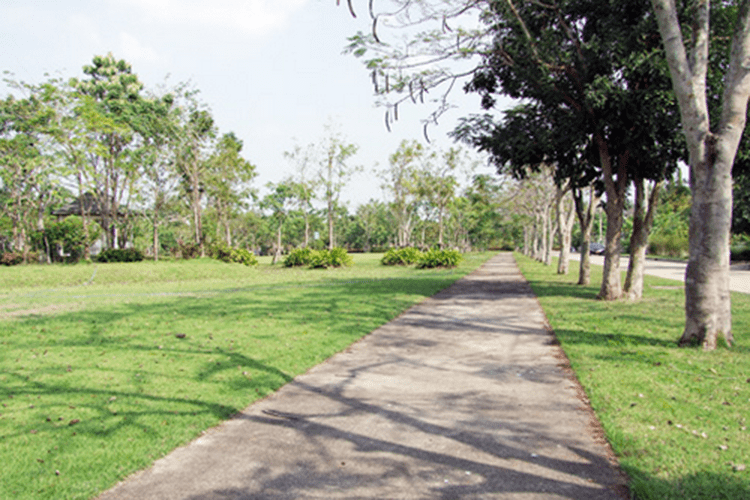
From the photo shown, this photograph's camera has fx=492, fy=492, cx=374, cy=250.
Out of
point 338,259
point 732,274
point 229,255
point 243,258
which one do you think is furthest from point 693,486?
point 243,258

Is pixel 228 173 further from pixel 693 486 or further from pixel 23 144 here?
pixel 693 486

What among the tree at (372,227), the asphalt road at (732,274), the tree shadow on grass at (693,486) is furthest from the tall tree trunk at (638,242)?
the tree at (372,227)

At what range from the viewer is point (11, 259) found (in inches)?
1093

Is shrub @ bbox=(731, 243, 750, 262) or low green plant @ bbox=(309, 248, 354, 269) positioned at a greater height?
shrub @ bbox=(731, 243, 750, 262)

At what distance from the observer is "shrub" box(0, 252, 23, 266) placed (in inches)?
1088

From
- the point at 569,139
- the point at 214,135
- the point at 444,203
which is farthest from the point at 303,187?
the point at 569,139

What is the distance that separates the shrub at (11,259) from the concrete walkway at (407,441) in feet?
94.3

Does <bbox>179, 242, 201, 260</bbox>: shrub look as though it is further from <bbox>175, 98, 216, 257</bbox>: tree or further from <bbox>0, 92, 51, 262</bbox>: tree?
<bbox>0, 92, 51, 262</bbox>: tree

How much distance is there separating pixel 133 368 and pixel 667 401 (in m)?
6.20

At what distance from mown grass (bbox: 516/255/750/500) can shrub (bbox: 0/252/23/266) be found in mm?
29964

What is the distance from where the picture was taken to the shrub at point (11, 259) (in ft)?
90.7

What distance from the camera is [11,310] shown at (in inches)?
474

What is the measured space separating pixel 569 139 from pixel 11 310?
49.3 ft

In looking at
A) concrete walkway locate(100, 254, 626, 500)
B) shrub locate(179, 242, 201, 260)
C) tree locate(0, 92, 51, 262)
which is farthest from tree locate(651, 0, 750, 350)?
tree locate(0, 92, 51, 262)
